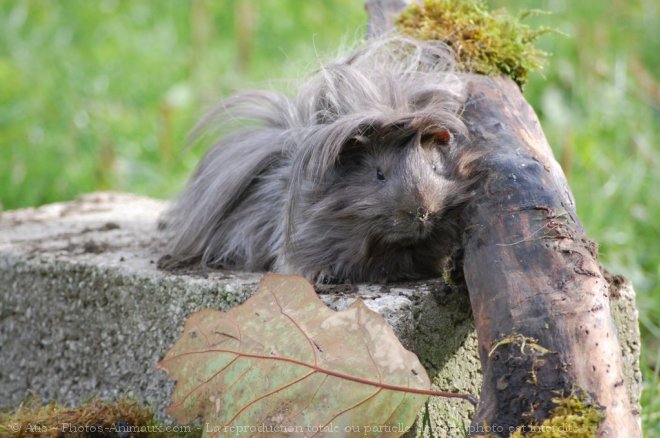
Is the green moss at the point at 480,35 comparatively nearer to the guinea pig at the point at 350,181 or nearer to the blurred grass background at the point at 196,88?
the guinea pig at the point at 350,181

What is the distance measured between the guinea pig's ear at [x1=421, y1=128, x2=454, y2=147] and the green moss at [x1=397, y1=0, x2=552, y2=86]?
0.49m

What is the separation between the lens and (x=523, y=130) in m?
2.80

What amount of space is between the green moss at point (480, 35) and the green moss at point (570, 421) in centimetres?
147

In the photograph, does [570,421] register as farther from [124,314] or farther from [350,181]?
[124,314]

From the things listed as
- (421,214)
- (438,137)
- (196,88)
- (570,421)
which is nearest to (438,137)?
(438,137)

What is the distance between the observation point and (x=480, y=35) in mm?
3186

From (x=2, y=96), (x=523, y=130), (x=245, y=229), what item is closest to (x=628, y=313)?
(x=523, y=130)

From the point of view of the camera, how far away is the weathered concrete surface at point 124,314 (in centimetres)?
260

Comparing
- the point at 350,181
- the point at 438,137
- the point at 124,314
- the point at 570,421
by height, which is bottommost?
the point at 124,314

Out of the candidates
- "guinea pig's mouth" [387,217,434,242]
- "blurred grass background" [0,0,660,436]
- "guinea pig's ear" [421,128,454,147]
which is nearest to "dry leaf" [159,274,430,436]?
"guinea pig's mouth" [387,217,434,242]

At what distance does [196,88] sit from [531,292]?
4364 millimetres

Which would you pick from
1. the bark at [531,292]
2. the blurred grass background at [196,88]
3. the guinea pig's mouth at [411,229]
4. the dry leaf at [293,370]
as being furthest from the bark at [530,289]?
the blurred grass background at [196,88]

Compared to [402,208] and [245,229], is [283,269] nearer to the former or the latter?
[245,229]

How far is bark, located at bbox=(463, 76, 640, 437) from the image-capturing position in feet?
6.61
